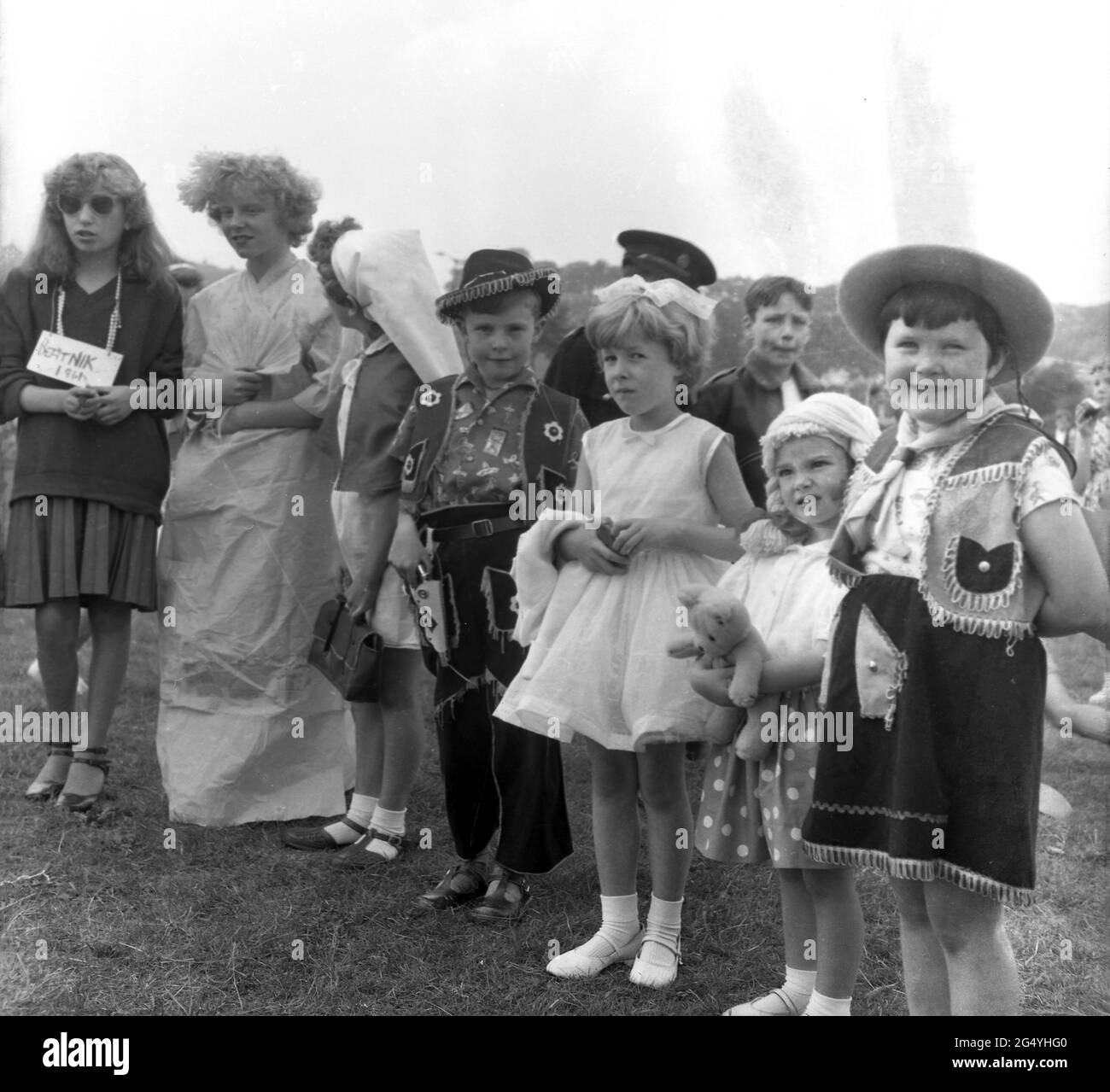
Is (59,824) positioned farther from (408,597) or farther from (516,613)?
(516,613)

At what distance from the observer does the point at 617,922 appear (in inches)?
116

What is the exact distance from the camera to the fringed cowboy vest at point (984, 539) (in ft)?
7.09

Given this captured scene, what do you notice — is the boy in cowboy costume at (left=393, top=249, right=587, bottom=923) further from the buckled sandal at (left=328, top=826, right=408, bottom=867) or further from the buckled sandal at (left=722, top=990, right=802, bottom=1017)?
the buckled sandal at (left=722, top=990, right=802, bottom=1017)

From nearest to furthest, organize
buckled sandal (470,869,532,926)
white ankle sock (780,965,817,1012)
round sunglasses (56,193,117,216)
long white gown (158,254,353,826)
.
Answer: white ankle sock (780,965,817,1012) < buckled sandal (470,869,532,926) < round sunglasses (56,193,117,216) < long white gown (158,254,353,826)

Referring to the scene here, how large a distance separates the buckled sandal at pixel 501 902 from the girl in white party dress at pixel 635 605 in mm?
276

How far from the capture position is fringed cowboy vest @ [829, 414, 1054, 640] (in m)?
2.16

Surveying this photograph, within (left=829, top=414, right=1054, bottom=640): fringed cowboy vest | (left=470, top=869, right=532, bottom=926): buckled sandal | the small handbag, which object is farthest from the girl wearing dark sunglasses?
(left=829, top=414, right=1054, bottom=640): fringed cowboy vest

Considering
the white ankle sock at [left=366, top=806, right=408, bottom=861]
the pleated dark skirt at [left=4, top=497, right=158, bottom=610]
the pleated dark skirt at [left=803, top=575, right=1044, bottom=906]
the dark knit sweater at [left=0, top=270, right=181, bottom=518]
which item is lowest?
the white ankle sock at [left=366, top=806, right=408, bottom=861]

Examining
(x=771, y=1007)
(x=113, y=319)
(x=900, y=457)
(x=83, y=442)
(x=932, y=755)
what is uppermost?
(x=113, y=319)

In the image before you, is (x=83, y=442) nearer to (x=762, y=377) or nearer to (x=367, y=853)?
(x=367, y=853)

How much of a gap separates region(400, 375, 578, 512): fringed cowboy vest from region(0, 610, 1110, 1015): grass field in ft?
3.28

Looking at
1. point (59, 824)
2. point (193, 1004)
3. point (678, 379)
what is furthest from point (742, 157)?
point (59, 824)

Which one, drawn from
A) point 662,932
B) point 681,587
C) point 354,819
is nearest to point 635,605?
point 681,587

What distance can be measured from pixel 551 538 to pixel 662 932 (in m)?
0.87
